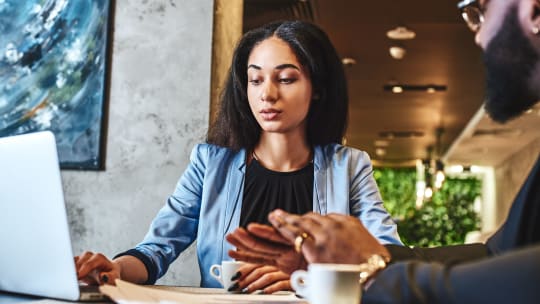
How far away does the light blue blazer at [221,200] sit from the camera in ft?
6.89

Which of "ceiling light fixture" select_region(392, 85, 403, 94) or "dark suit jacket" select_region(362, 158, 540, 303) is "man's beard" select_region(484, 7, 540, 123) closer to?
"dark suit jacket" select_region(362, 158, 540, 303)

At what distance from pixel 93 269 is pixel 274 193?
756 millimetres

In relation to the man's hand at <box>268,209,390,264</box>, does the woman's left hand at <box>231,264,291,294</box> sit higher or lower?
lower

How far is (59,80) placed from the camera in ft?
9.68

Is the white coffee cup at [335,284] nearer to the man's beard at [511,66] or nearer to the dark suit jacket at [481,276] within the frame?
the dark suit jacket at [481,276]

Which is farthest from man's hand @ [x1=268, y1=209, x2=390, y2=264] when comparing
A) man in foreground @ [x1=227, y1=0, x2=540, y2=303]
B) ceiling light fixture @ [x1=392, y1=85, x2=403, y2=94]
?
ceiling light fixture @ [x1=392, y1=85, x2=403, y2=94]

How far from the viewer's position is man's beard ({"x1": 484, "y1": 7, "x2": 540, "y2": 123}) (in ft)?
4.16

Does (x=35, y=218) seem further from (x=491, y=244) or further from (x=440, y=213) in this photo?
(x=440, y=213)

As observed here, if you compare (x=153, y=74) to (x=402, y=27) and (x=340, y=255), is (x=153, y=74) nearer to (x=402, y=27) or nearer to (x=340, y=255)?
(x=340, y=255)

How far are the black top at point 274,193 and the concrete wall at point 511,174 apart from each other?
11.3m

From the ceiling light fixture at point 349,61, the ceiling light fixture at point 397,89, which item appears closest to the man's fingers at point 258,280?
the ceiling light fixture at point 349,61

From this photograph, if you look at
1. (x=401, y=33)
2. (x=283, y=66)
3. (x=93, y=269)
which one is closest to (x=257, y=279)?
(x=93, y=269)

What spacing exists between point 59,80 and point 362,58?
648cm

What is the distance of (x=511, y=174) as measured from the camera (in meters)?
15.9
